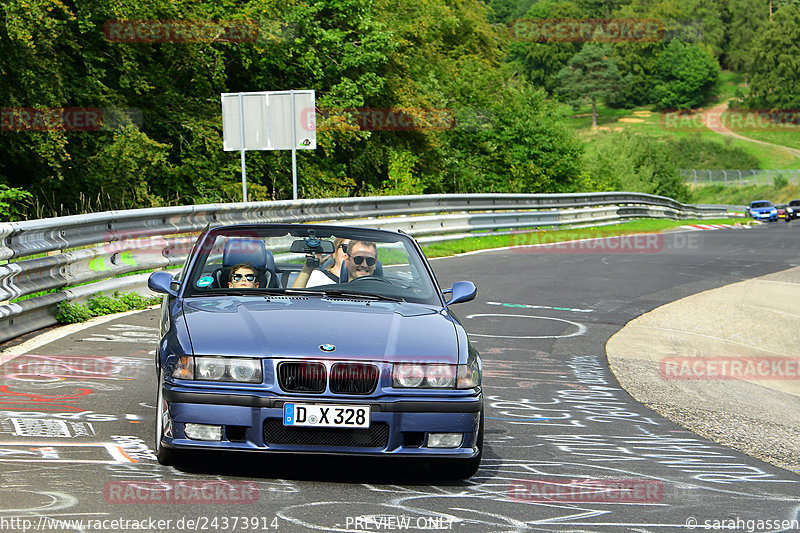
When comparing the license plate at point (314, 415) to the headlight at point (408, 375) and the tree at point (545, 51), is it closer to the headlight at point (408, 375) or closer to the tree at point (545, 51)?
the headlight at point (408, 375)

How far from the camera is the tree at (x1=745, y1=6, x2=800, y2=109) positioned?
519 feet

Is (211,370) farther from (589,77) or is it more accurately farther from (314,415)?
(589,77)

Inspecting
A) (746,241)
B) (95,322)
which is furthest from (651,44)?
(95,322)

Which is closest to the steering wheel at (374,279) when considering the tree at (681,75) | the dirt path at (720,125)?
the dirt path at (720,125)

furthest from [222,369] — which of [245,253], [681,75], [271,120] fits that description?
[681,75]

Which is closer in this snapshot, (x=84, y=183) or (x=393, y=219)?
(x=393, y=219)

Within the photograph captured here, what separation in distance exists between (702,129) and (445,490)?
15748cm

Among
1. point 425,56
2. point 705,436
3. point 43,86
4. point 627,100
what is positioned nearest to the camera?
point 705,436

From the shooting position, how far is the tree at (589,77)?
159250 mm

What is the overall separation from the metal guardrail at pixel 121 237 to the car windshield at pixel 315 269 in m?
3.27

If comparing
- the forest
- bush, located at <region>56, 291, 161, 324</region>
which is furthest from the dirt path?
bush, located at <region>56, 291, 161, 324</region>

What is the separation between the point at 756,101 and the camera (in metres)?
162

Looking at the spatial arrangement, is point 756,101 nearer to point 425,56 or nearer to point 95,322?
point 425,56

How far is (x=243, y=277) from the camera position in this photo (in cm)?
625
